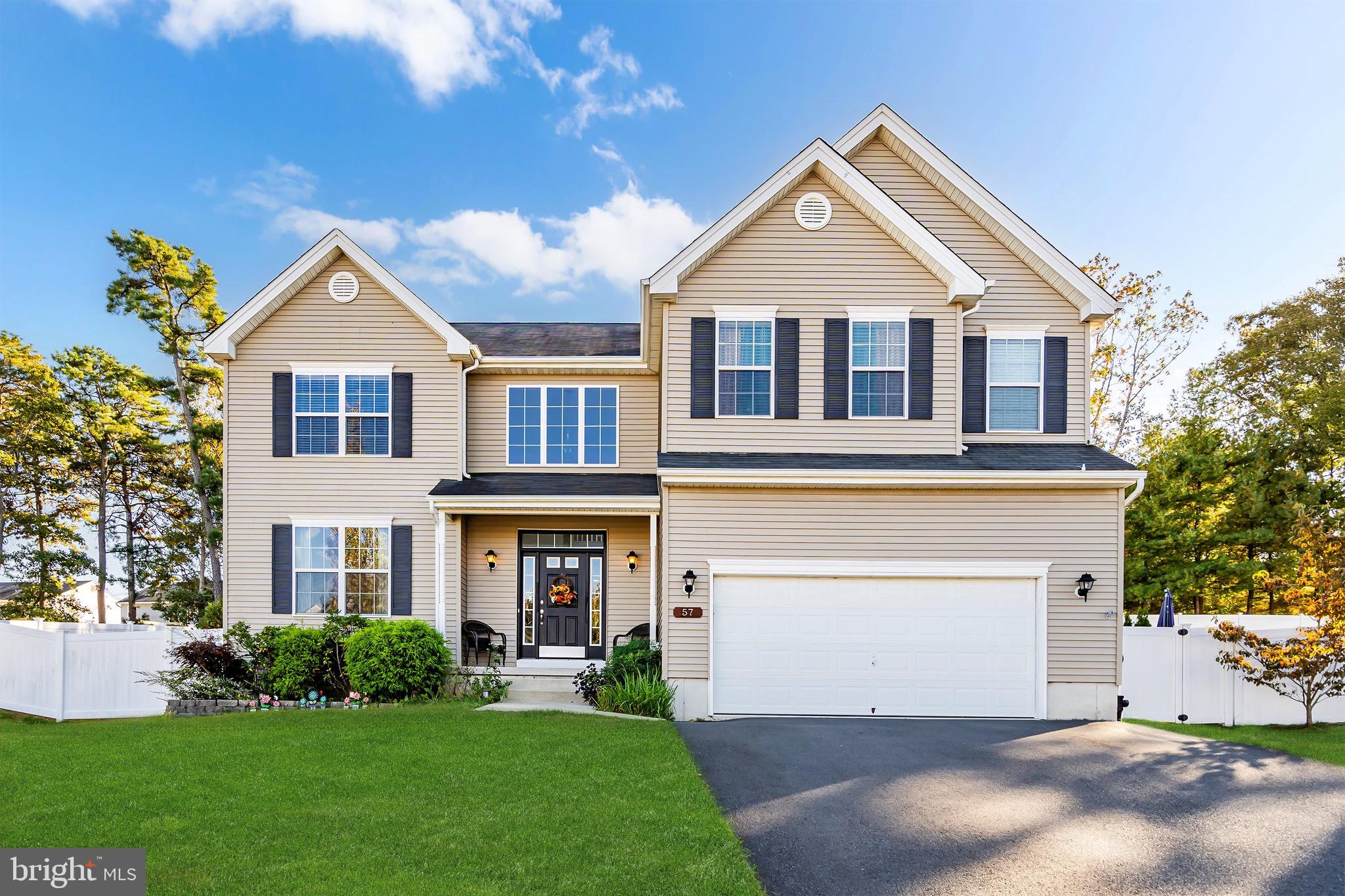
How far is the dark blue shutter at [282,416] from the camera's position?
502 inches

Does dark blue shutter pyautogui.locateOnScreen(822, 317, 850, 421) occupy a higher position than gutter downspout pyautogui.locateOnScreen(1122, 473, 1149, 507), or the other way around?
dark blue shutter pyautogui.locateOnScreen(822, 317, 850, 421)

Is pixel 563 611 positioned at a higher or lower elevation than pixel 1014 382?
lower

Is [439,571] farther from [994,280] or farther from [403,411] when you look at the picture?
[994,280]

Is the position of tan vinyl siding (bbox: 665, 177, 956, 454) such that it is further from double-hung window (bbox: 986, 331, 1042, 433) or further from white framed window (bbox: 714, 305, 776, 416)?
double-hung window (bbox: 986, 331, 1042, 433)

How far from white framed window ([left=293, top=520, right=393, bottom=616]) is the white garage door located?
6.37 m

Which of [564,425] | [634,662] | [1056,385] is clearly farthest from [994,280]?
[634,662]

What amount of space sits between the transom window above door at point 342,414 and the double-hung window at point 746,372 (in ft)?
20.7

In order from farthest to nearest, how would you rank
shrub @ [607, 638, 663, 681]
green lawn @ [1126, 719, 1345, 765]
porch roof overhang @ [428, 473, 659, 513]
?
porch roof overhang @ [428, 473, 659, 513]
shrub @ [607, 638, 663, 681]
green lawn @ [1126, 719, 1345, 765]

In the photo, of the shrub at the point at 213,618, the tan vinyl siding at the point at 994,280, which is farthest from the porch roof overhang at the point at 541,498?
the shrub at the point at 213,618

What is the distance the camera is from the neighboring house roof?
46.3 feet

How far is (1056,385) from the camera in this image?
1187cm

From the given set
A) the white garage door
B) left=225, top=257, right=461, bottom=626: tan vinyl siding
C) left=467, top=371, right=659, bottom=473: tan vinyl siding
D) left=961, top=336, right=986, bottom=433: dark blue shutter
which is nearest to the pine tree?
left=225, top=257, right=461, bottom=626: tan vinyl siding

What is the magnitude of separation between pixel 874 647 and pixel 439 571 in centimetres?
758

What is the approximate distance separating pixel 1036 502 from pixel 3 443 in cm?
2607
